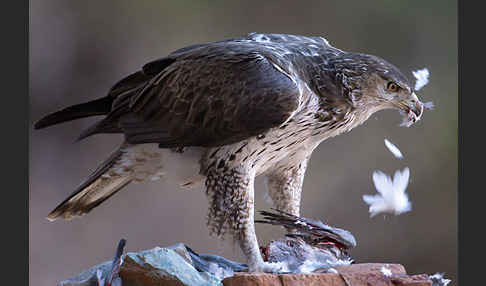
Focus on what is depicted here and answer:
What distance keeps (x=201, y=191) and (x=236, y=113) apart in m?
2.18

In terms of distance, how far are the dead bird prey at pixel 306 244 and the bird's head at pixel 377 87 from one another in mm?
588

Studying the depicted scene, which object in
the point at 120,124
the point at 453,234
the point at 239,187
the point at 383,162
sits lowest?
the point at 453,234

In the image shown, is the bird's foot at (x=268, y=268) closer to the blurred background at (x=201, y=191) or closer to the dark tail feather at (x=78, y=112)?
the dark tail feather at (x=78, y=112)

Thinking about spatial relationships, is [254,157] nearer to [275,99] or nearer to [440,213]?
[275,99]

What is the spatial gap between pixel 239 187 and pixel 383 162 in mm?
2346

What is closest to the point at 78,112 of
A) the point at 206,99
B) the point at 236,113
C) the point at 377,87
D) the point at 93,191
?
the point at 93,191

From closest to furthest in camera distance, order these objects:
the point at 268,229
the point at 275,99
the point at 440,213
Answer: the point at 275,99 → the point at 268,229 → the point at 440,213

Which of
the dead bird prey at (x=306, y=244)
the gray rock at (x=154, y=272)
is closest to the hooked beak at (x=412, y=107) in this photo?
the dead bird prey at (x=306, y=244)

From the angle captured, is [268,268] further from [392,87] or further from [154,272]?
[392,87]

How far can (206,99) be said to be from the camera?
2932mm

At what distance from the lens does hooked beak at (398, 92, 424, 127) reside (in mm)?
2898

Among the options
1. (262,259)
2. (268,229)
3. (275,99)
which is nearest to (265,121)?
(275,99)

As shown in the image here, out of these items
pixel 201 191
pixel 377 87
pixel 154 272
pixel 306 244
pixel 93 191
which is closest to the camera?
pixel 154 272

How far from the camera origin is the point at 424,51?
16.7ft
